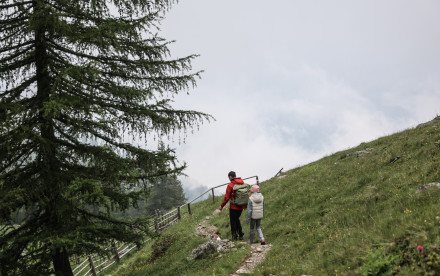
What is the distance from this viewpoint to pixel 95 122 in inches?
283

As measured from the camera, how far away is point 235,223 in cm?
1042

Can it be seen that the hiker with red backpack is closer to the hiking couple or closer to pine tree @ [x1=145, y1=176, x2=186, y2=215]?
the hiking couple

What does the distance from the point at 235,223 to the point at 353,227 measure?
4.32m

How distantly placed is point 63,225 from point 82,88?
3.13 m

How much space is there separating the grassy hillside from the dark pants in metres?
1.03

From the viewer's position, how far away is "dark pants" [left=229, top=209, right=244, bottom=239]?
10125 millimetres

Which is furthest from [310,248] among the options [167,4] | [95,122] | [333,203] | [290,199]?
[167,4]

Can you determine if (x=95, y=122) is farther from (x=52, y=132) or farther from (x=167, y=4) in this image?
(x=167, y=4)

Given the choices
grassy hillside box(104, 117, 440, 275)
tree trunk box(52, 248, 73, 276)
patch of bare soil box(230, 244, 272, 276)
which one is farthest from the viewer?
patch of bare soil box(230, 244, 272, 276)

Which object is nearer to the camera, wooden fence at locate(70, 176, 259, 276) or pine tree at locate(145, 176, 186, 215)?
wooden fence at locate(70, 176, 259, 276)

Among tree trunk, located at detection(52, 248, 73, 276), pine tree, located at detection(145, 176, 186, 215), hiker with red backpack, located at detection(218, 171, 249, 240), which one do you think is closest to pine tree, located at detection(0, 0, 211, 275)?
tree trunk, located at detection(52, 248, 73, 276)

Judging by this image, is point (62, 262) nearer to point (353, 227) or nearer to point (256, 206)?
point (256, 206)

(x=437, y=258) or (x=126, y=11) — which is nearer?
(x=437, y=258)

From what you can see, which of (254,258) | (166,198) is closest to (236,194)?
(254,258)
